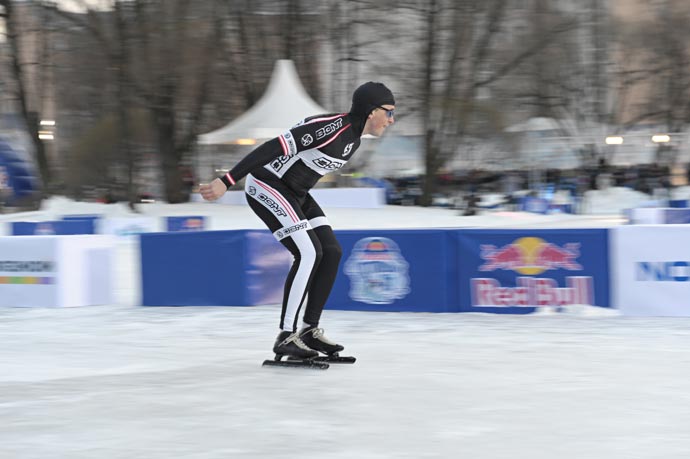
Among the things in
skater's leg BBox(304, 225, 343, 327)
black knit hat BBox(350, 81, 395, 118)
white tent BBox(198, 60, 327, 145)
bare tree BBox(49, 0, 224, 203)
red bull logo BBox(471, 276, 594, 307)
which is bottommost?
red bull logo BBox(471, 276, 594, 307)

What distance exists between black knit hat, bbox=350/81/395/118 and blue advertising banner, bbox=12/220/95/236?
1408 cm

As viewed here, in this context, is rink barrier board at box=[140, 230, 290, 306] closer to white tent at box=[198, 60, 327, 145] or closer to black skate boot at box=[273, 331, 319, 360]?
black skate boot at box=[273, 331, 319, 360]

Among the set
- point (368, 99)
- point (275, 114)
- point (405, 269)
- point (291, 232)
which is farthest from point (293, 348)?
point (275, 114)

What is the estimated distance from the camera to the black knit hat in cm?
655

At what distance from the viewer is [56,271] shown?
11039mm

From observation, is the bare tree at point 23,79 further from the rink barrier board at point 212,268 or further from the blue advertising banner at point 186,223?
the rink barrier board at point 212,268

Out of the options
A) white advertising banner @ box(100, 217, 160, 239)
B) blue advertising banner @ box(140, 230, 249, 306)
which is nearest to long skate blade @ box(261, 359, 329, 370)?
blue advertising banner @ box(140, 230, 249, 306)

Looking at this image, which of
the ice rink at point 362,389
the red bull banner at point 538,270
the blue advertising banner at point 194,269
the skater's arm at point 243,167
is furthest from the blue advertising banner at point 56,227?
the skater's arm at point 243,167

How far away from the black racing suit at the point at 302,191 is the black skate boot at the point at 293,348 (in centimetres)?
6

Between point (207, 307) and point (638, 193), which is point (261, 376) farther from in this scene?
point (638, 193)

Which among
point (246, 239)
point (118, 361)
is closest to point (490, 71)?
point (246, 239)

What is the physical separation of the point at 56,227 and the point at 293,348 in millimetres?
13968

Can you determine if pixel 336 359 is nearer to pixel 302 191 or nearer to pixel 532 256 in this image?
pixel 302 191

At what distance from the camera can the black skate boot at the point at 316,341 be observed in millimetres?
6848
